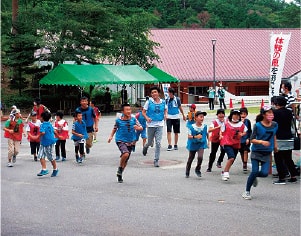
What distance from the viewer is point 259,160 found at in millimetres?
9773

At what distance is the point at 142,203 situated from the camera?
30.6 ft

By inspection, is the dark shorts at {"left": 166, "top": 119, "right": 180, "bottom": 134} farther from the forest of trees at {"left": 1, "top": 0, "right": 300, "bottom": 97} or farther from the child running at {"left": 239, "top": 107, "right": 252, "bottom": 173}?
the forest of trees at {"left": 1, "top": 0, "right": 300, "bottom": 97}

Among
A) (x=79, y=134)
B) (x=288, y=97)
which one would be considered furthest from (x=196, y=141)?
(x=79, y=134)

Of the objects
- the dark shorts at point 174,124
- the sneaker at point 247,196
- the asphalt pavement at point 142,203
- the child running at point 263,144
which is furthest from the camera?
the dark shorts at point 174,124

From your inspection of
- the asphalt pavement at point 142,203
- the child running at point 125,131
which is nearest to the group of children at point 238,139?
the asphalt pavement at point 142,203

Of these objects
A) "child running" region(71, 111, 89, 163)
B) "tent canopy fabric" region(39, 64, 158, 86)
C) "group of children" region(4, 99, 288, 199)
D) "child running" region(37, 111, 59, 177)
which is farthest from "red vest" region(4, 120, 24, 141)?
"tent canopy fabric" region(39, 64, 158, 86)

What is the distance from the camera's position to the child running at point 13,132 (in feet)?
47.1

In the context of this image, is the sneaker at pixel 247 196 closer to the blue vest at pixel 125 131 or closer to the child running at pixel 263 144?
the child running at pixel 263 144

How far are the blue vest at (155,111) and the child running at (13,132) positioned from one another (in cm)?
328

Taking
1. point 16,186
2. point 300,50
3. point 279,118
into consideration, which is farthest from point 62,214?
point 300,50

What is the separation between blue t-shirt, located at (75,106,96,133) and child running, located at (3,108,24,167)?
5.02 feet

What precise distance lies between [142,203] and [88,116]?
19.8 feet

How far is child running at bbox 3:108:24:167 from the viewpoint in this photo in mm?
14344

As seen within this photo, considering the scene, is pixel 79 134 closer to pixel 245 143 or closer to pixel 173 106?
pixel 173 106
